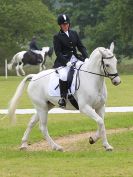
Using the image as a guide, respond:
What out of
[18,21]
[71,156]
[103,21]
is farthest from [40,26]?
[71,156]

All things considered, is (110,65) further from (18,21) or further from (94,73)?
(18,21)

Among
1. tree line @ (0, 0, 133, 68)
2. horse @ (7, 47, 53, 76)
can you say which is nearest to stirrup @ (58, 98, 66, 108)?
horse @ (7, 47, 53, 76)

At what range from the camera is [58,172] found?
393 inches

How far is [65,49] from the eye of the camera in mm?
13844

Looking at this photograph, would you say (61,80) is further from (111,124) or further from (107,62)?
(111,124)

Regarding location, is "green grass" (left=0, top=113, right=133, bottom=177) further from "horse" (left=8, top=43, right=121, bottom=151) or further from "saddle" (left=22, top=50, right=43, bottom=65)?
"saddle" (left=22, top=50, right=43, bottom=65)

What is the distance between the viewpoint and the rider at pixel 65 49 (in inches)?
527

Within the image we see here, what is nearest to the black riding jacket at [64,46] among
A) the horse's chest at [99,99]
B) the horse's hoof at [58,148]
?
the horse's chest at [99,99]

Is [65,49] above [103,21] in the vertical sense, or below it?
above

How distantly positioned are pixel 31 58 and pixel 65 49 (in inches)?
1497

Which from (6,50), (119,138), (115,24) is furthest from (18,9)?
(119,138)

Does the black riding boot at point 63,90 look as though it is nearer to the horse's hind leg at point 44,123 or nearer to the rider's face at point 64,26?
the horse's hind leg at point 44,123

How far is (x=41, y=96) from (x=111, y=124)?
15.2ft

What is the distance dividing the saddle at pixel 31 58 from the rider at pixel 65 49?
37749 millimetres
